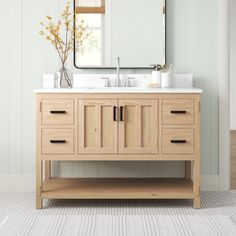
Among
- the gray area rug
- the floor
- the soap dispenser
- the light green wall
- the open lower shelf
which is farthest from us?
the light green wall

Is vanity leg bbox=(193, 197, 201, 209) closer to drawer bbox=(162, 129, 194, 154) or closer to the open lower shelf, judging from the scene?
the open lower shelf

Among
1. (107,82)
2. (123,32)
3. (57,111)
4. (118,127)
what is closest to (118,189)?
(118,127)

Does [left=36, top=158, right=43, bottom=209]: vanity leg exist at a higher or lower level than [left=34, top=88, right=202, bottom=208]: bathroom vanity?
lower

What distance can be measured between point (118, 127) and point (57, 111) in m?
0.44

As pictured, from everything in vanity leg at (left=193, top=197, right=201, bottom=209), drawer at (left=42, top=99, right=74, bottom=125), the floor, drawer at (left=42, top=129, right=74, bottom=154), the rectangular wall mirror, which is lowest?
the floor

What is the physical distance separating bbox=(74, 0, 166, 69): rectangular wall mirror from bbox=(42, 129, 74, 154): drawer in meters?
0.73

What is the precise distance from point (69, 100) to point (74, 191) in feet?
2.14

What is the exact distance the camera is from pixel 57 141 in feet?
13.6

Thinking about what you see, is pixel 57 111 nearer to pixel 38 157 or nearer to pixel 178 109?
pixel 38 157

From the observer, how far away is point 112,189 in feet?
14.1

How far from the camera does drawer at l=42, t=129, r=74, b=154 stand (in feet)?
13.6

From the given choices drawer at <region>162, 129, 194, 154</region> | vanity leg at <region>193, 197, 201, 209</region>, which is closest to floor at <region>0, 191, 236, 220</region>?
vanity leg at <region>193, 197, 201, 209</region>

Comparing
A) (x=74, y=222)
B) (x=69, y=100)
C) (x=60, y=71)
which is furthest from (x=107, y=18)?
(x=74, y=222)

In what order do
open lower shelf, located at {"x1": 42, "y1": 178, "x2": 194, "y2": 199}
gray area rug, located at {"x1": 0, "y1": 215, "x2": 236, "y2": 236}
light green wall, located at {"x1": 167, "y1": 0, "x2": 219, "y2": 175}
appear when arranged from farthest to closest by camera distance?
light green wall, located at {"x1": 167, "y1": 0, "x2": 219, "y2": 175}
open lower shelf, located at {"x1": 42, "y1": 178, "x2": 194, "y2": 199}
gray area rug, located at {"x1": 0, "y1": 215, "x2": 236, "y2": 236}
